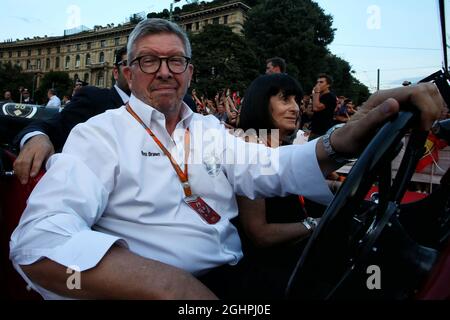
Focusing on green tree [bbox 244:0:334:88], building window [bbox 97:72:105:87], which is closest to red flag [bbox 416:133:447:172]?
green tree [bbox 244:0:334:88]

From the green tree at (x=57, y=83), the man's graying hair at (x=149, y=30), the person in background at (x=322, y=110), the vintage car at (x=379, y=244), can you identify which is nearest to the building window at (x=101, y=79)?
the green tree at (x=57, y=83)

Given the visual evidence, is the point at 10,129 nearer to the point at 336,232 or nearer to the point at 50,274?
the point at 50,274

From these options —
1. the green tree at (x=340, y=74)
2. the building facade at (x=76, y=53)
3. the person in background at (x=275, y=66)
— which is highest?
the building facade at (x=76, y=53)

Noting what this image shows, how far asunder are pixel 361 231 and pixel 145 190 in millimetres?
821

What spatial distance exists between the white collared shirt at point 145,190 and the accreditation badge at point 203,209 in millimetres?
21

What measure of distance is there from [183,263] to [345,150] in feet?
2.44

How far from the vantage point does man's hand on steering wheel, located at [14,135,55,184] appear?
161cm

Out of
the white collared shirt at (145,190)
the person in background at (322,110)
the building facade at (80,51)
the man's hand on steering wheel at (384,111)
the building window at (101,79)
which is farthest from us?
the building window at (101,79)

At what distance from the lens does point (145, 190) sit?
4.93ft

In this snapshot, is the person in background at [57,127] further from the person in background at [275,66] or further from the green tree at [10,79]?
the green tree at [10,79]

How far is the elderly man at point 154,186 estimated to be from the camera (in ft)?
3.55

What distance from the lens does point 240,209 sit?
2.01m

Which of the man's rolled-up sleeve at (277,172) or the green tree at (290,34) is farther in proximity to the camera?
the green tree at (290,34)
